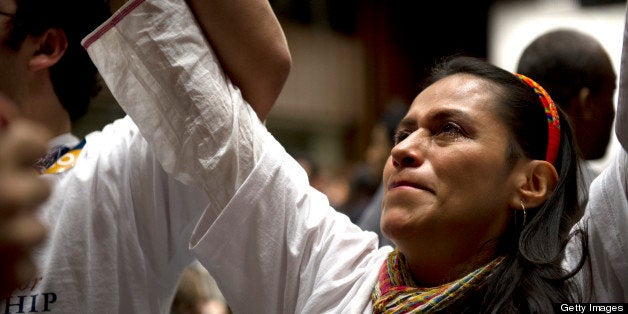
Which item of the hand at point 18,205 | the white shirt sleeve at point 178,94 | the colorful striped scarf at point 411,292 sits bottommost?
the colorful striped scarf at point 411,292

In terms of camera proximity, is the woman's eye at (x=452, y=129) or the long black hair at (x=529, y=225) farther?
the woman's eye at (x=452, y=129)

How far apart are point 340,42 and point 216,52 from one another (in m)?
8.22

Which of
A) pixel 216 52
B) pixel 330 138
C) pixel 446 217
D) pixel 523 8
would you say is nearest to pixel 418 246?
pixel 446 217

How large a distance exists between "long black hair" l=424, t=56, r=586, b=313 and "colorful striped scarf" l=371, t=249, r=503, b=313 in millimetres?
19

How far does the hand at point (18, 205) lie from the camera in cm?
56

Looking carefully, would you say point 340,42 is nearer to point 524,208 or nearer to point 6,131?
point 524,208

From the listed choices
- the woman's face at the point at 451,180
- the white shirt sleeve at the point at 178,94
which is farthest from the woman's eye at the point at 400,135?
the white shirt sleeve at the point at 178,94

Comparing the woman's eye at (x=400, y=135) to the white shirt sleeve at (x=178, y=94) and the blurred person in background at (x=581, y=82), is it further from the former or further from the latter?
the blurred person in background at (x=581, y=82)

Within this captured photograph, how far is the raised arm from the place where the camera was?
1.40 metres

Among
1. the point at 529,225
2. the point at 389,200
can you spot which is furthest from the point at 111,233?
the point at 529,225

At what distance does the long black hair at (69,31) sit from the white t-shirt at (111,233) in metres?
0.17

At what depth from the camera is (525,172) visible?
4.93 feet

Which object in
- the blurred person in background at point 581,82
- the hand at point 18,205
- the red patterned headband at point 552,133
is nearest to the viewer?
the hand at point 18,205

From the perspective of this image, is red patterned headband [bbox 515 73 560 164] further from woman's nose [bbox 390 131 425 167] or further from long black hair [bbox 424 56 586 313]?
woman's nose [bbox 390 131 425 167]
